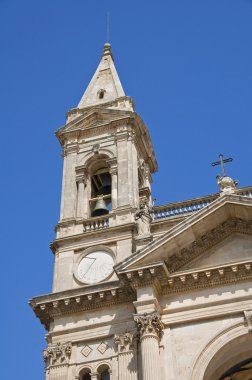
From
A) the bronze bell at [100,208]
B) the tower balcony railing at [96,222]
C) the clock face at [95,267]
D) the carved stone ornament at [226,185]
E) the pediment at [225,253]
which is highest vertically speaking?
the bronze bell at [100,208]

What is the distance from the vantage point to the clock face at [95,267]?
77.5 ft

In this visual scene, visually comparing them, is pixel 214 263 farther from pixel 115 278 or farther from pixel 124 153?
pixel 124 153

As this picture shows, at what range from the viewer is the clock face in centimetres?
2362

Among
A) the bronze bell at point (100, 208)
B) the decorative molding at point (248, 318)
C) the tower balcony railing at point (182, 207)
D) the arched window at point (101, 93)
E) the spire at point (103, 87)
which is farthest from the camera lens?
the arched window at point (101, 93)

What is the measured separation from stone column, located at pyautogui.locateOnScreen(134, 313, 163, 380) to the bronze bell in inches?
260

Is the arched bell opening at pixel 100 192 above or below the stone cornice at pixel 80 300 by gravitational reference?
above

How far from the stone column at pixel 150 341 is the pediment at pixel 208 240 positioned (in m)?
1.81

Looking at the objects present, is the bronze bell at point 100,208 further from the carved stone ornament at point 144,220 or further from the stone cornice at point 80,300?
the stone cornice at point 80,300

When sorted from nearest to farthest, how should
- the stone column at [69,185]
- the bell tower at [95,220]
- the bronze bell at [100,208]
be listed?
the bell tower at [95,220] → the stone column at [69,185] → the bronze bell at [100,208]

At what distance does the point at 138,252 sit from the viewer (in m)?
21.6

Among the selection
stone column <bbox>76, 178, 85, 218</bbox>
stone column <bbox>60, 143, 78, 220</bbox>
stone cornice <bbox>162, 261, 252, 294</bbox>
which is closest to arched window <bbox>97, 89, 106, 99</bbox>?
stone column <bbox>60, 143, 78, 220</bbox>

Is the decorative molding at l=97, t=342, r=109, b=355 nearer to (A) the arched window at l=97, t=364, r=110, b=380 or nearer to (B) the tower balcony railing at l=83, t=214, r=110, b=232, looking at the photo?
(A) the arched window at l=97, t=364, r=110, b=380

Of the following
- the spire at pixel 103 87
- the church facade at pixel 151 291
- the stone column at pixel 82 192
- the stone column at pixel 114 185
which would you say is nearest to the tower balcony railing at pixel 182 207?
the church facade at pixel 151 291

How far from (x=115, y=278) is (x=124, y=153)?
19.7 ft
